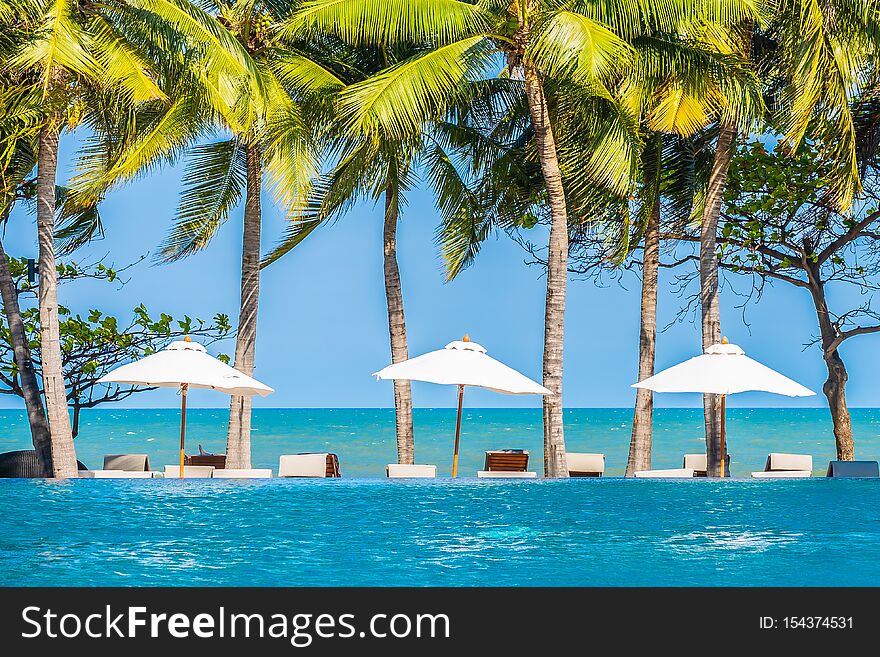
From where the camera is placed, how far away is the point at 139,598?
28.9ft

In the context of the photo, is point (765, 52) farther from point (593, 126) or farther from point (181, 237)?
point (181, 237)

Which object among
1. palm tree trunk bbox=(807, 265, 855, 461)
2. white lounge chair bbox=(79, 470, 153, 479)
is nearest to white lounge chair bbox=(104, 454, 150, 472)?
white lounge chair bbox=(79, 470, 153, 479)

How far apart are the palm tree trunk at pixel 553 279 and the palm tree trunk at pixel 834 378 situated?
6402 millimetres

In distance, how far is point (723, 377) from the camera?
14781 mm

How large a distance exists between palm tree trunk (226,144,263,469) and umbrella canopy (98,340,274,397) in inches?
115

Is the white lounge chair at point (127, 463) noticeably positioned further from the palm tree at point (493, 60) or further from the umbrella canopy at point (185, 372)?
the palm tree at point (493, 60)

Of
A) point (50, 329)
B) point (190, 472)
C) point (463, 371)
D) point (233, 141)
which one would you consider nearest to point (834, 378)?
point (463, 371)

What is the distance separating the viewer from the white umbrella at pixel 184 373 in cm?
A: 1443

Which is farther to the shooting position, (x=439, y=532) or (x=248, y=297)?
(x=248, y=297)

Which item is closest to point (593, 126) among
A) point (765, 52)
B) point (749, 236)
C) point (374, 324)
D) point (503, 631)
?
point (765, 52)

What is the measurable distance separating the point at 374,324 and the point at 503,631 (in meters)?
72.4

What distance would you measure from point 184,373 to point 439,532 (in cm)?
471

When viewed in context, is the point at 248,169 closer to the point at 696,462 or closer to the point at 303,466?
the point at 303,466

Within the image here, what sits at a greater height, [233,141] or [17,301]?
[233,141]
